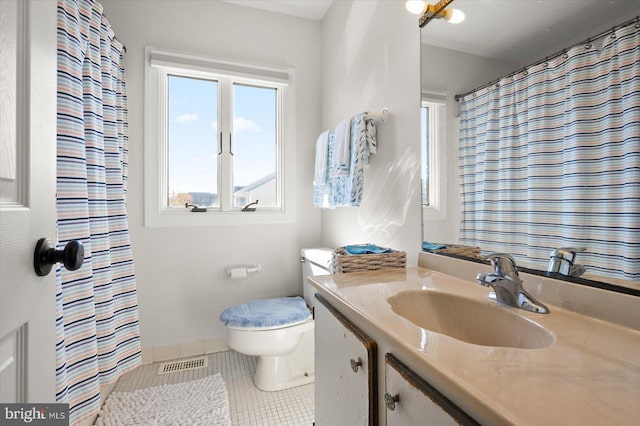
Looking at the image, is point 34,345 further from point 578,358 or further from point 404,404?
point 578,358

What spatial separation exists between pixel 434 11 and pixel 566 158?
814 millimetres

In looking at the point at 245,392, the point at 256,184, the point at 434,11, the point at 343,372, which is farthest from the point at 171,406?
the point at 434,11

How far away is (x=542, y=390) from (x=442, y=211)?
0.83 m

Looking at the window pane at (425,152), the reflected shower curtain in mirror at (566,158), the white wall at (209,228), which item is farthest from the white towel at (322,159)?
the reflected shower curtain in mirror at (566,158)

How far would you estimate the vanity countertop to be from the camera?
1.23 feet

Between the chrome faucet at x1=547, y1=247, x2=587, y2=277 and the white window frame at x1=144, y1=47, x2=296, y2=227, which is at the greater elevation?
the white window frame at x1=144, y1=47, x2=296, y2=227

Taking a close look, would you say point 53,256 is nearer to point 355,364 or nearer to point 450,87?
point 355,364

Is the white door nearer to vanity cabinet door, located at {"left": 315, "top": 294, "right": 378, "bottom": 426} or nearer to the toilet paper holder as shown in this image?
vanity cabinet door, located at {"left": 315, "top": 294, "right": 378, "bottom": 426}

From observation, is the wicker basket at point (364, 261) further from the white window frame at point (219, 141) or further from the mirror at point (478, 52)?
the white window frame at point (219, 141)

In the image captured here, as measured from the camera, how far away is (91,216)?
1.29 metres

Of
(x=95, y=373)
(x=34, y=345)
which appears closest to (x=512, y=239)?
(x=34, y=345)

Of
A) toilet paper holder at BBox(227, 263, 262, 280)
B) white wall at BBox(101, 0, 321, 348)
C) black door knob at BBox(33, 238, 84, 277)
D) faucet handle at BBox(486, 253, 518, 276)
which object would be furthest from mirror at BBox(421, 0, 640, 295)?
toilet paper holder at BBox(227, 263, 262, 280)

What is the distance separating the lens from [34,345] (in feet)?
1.69

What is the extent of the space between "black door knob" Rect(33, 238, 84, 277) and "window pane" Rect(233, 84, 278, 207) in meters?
1.70
